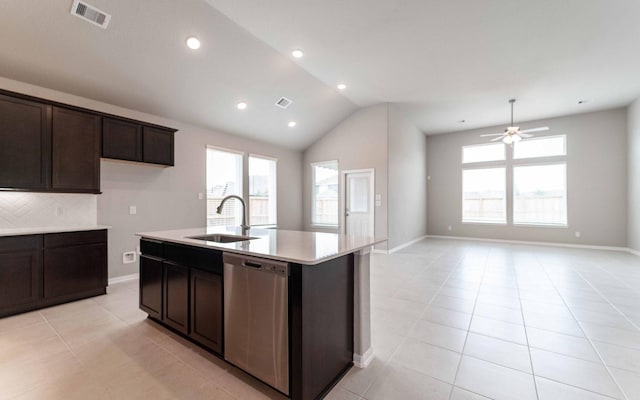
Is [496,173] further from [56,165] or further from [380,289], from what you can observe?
[56,165]

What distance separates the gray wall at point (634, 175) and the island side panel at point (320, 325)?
7527 mm

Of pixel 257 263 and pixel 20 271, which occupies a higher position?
pixel 257 263

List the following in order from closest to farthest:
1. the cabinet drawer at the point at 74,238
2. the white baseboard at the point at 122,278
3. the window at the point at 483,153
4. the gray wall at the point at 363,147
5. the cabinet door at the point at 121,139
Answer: the cabinet drawer at the point at 74,238 < the cabinet door at the point at 121,139 < the white baseboard at the point at 122,278 < the gray wall at the point at 363,147 < the window at the point at 483,153

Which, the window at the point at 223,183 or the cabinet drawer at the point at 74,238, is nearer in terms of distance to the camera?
the cabinet drawer at the point at 74,238

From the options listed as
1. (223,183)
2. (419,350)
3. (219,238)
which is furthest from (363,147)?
(419,350)

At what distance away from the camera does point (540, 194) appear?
7.12 meters

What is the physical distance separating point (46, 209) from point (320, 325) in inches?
154

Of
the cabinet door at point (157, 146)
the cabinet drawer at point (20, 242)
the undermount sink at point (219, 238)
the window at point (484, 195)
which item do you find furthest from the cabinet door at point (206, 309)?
the window at point (484, 195)

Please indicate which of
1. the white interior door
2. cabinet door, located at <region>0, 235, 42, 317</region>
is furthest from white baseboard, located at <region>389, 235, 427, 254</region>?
cabinet door, located at <region>0, 235, 42, 317</region>

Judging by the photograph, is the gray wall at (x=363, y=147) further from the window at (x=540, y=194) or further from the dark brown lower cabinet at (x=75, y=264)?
the dark brown lower cabinet at (x=75, y=264)

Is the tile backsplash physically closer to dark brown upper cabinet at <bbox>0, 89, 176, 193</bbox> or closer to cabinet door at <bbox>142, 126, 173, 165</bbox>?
dark brown upper cabinet at <bbox>0, 89, 176, 193</bbox>

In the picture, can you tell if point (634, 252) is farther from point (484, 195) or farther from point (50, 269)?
point (50, 269)

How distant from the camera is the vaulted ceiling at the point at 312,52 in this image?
293 centimetres

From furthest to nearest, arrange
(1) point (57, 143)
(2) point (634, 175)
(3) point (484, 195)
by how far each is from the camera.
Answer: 1. (3) point (484, 195)
2. (2) point (634, 175)
3. (1) point (57, 143)
